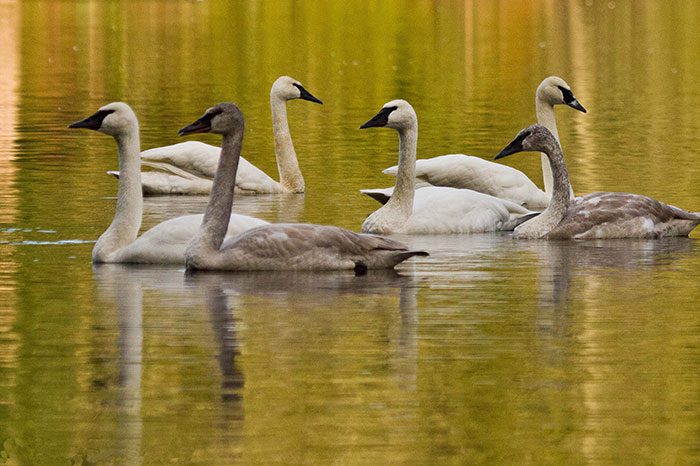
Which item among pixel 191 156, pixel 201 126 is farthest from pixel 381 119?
pixel 191 156

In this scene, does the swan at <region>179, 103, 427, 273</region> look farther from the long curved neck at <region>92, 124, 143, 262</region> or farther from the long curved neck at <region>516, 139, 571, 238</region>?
the long curved neck at <region>516, 139, 571, 238</region>

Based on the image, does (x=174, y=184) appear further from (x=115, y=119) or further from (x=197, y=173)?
(x=115, y=119)

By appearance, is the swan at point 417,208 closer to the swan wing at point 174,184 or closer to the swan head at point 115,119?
the swan head at point 115,119

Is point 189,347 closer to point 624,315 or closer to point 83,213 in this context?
point 624,315

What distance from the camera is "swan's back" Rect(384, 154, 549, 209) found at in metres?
20.4

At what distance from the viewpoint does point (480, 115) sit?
3534 centimetres

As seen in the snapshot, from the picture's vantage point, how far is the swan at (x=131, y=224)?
619 inches

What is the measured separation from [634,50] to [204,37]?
16.9 meters

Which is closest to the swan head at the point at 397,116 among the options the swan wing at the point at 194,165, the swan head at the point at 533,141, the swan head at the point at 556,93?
the swan head at the point at 533,141

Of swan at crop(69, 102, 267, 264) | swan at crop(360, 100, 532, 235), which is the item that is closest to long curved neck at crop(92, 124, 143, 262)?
swan at crop(69, 102, 267, 264)

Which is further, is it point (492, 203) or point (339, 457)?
point (492, 203)

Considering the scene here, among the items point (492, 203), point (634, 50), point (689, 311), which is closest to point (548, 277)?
point (689, 311)

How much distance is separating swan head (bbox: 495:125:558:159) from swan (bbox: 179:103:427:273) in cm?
371

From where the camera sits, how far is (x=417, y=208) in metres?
18.7
